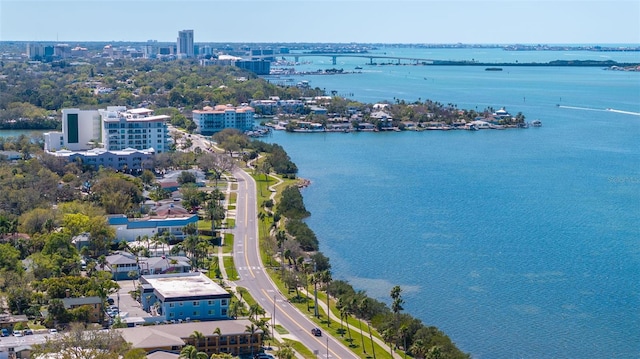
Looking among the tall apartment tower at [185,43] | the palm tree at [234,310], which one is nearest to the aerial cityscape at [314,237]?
the palm tree at [234,310]

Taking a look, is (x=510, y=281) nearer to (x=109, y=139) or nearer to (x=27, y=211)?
(x=27, y=211)

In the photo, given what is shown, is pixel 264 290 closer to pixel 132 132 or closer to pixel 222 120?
pixel 132 132

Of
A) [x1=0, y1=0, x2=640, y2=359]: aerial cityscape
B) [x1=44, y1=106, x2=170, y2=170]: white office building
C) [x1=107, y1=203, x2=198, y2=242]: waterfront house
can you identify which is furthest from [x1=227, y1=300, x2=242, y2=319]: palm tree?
[x1=44, y1=106, x2=170, y2=170]: white office building

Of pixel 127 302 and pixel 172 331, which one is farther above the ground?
pixel 172 331

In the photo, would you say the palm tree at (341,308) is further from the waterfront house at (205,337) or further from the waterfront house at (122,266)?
the waterfront house at (122,266)

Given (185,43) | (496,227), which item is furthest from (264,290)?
(185,43)

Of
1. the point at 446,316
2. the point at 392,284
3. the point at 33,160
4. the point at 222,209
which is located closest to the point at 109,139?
the point at 33,160

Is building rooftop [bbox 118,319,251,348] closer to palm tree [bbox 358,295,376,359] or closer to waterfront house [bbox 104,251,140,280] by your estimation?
palm tree [bbox 358,295,376,359]
